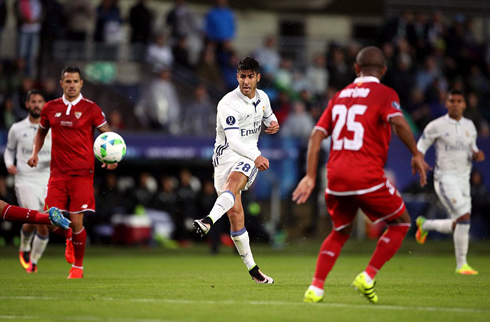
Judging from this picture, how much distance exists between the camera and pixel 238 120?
10.3 m

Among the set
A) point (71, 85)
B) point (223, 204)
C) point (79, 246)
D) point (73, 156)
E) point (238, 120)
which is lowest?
point (79, 246)

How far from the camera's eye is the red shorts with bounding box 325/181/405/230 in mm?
7598

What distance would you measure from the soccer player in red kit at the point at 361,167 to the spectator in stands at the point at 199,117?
1392 centimetres

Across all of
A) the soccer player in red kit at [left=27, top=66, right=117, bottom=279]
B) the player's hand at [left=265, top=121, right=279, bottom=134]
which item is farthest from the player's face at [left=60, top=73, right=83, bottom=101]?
the player's hand at [left=265, top=121, right=279, bottom=134]

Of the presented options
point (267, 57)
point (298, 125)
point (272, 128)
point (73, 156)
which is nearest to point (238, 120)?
point (272, 128)

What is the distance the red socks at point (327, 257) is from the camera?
25.1 ft

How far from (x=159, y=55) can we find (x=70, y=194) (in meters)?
11.6

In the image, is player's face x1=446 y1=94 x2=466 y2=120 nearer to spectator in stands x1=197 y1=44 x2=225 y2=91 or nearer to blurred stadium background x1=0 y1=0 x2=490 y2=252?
blurred stadium background x1=0 y1=0 x2=490 y2=252

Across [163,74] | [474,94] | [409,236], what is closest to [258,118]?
[163,74]

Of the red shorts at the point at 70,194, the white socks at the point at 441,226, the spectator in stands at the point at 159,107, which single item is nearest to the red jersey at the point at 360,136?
the red shorts at the point at 70,194

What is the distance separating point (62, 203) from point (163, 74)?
34.9ft

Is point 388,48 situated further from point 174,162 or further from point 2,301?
point 2,301

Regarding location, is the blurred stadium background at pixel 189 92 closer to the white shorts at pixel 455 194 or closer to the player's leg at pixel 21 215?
the white shorts at pixel 455 194

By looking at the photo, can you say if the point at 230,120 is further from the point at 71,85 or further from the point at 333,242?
the point at 333,242
